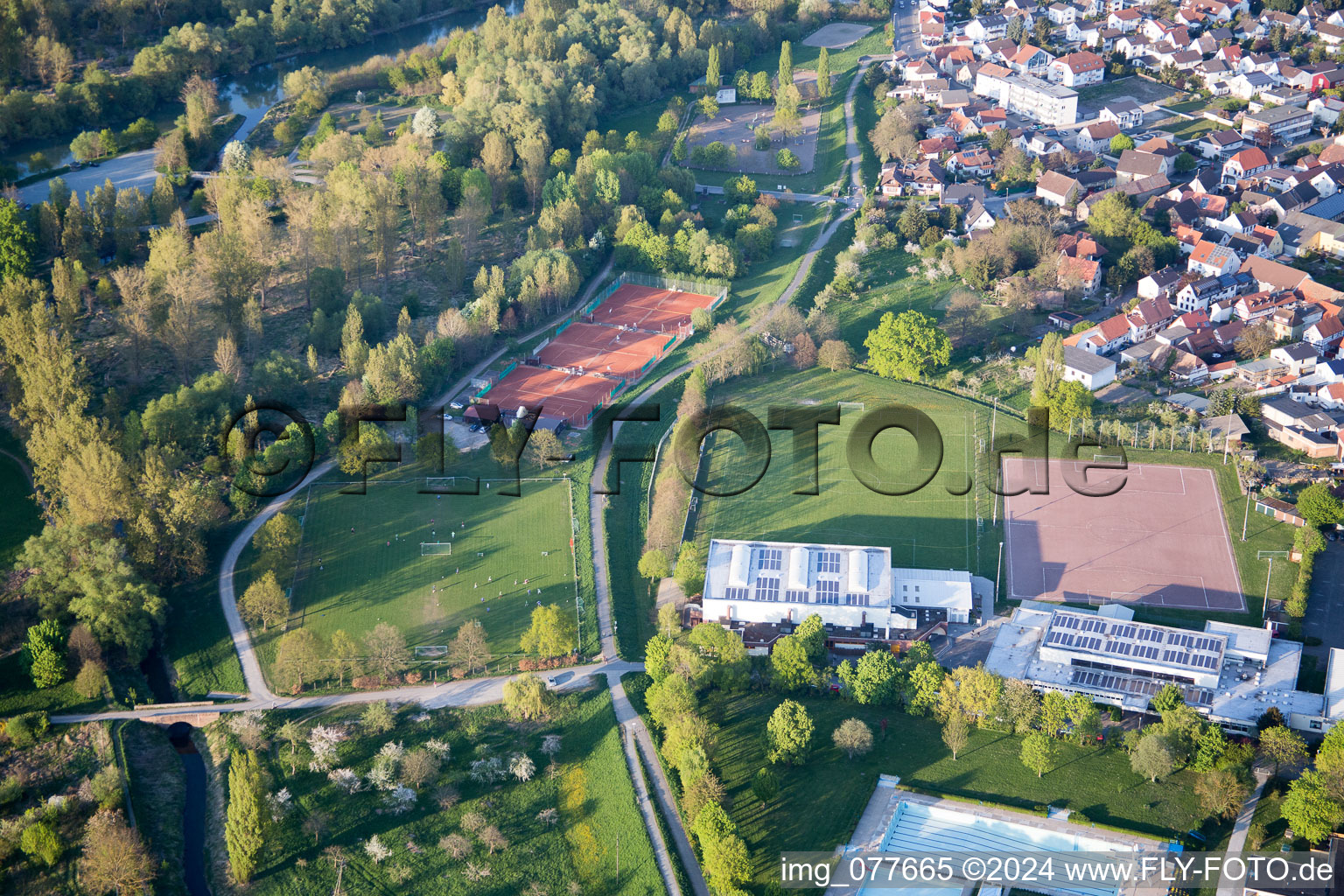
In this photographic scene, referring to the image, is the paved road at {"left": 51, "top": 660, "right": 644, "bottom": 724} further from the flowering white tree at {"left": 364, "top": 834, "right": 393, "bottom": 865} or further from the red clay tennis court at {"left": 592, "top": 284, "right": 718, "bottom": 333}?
the red clay tennis court at {"left": 592, "top": 284, "right": 718, "bottom": 333}

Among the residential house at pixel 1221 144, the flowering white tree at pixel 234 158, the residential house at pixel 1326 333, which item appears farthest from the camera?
the residential house at pixel 1221 144

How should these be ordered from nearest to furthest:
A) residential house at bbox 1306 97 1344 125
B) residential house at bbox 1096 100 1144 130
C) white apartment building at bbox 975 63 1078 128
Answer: residential house at bbox 1306 97 1344 125 < residential house at bbox 1096 100 1144 130 < white apartment building at bbox 975 63 1078 128

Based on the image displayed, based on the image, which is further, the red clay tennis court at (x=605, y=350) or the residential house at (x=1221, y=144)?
the residential house at (x=1221, y=144)

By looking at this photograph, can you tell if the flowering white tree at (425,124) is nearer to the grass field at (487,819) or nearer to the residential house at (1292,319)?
the grass field at (487,819)

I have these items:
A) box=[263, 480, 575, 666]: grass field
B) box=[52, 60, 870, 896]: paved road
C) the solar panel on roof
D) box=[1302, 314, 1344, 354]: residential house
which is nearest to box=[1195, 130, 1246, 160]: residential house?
box=[1302, 314, 1344, 354]: residential house

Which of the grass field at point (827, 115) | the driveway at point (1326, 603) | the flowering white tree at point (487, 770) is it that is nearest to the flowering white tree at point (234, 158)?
the grass field at point (827, 115)

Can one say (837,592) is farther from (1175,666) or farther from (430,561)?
(430,561)
